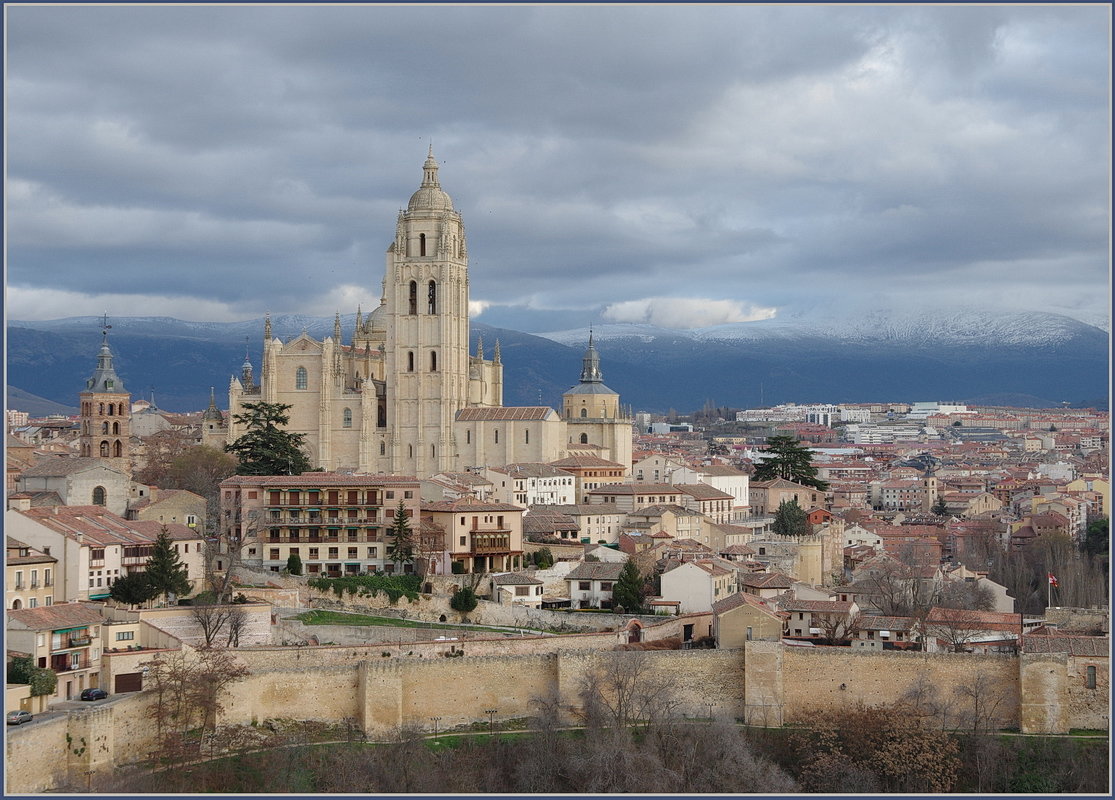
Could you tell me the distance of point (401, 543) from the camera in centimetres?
4569

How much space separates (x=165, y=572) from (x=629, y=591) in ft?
Result: 39.0

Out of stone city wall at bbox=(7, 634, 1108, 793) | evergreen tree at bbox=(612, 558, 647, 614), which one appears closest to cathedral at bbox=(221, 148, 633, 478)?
evergreen tree at bbox=(612, 558, 647, 614)

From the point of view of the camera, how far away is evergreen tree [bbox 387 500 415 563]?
150 ft

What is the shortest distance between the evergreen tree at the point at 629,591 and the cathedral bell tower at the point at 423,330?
Result: 26156mm

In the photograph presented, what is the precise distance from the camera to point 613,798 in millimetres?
31578

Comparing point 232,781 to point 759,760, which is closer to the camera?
point 232,781

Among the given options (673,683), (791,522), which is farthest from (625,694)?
(791,522)

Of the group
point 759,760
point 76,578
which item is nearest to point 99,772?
point 76,578

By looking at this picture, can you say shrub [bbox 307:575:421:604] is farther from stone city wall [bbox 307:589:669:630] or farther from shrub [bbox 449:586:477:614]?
shrub [bbox 449:586:477:614]

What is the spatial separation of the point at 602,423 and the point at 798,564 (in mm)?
19780

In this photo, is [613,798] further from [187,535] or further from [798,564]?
[798,564]

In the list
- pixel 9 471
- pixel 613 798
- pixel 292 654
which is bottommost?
pixel 613 798

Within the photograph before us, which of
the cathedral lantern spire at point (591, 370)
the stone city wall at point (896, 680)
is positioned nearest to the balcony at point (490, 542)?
the stone city wall at point (896, 680)

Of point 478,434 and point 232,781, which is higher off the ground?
point 478,434
